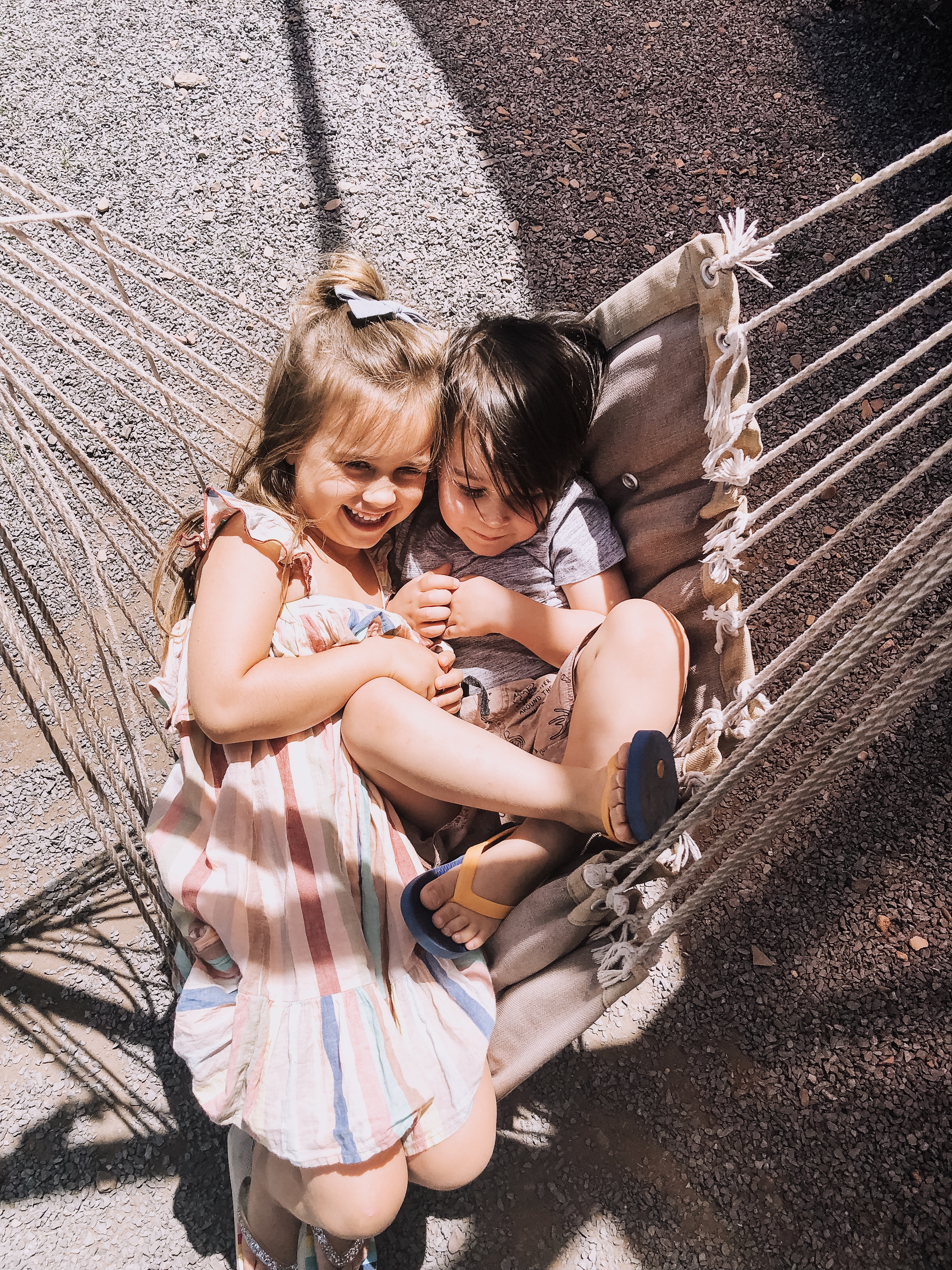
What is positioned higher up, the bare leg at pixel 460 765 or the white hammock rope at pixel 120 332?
the white hammock rope at pixel 120 332

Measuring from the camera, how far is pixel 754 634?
1.79 metres

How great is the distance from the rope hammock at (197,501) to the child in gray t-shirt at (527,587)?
0.11 m

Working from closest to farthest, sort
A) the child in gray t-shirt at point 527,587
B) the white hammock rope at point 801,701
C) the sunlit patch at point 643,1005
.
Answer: the white hammock rope at point 801,701 → the child in gray t-shirt at point 527,587 → the sunlit patch at point 643,1005

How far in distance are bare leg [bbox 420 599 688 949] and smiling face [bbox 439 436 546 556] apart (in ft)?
0.73

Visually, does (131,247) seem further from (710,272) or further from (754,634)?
(754,634)

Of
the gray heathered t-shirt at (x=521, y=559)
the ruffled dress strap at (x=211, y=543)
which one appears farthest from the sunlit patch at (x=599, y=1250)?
the ruffled dress strap at (x=211, y=543)

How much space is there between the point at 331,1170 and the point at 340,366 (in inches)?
38.9

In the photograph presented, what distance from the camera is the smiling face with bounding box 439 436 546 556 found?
1208 millimetres

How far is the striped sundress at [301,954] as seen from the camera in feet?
3.22

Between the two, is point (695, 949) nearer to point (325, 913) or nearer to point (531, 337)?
point (325, 913)

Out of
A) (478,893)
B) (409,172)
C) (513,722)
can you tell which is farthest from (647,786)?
(409,172)

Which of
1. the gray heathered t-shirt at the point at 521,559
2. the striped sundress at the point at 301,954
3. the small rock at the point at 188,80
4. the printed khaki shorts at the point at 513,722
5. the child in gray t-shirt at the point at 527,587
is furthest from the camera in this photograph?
the small rock at the point at 188,80

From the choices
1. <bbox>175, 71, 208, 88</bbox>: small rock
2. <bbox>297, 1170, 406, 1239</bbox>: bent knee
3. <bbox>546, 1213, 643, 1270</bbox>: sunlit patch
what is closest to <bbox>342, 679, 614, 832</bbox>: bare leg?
<bbox>297, 1170, 406, 1239</bbox>: bent knee

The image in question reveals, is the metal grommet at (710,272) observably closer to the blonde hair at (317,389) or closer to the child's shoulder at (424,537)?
the blonde hair at (317,389)
